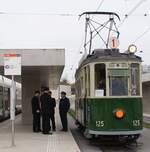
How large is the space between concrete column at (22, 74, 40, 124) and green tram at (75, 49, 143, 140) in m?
11.0

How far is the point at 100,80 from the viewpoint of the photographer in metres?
17.5

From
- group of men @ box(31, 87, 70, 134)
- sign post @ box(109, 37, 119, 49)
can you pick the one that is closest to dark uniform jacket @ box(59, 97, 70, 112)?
group of men @ box(31, 87, 70, 134)

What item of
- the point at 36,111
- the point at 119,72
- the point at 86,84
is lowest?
the point at 36,111

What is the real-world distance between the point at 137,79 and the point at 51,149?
379 cm

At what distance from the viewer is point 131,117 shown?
675 inches

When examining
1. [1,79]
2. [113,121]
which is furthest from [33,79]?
[113,121]

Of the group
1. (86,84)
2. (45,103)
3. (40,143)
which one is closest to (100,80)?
(86,84)

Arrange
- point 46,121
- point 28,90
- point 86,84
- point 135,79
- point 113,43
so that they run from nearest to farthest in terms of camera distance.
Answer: point 135,79 < point 86,84 < point 113,43 < point 46,121 < point 28,90

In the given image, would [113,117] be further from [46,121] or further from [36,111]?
[36,111]

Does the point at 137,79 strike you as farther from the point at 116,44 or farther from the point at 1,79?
the point at 1,79

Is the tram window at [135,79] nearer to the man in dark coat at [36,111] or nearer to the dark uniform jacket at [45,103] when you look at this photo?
the dark uniform jacket at [45,103]

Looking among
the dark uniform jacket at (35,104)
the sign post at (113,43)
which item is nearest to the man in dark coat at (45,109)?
the dark uniform jacket at (35,104)

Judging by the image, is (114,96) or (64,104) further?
(64,104)

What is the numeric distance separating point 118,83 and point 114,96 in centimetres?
44
